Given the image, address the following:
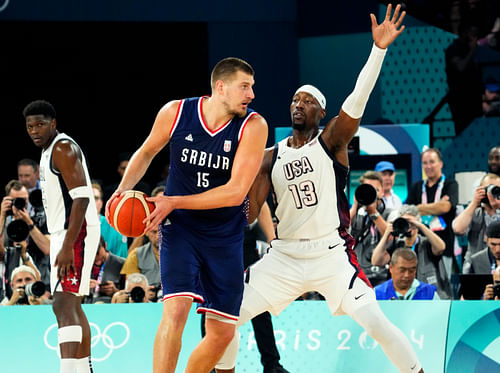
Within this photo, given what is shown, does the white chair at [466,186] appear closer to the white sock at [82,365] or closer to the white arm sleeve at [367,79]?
the white arm sleeve at [367,79]

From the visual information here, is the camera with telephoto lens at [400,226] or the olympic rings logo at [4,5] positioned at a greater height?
the olympic rings logo at [4,5]

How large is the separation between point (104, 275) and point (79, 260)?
2648 mm

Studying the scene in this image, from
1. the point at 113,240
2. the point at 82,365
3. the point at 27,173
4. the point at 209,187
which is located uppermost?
the point at 209,187

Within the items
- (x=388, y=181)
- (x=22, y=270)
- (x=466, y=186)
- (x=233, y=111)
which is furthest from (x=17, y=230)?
(x=466, y=186)

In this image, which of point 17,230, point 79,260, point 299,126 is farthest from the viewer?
point 17,230

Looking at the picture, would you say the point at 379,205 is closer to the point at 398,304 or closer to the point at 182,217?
the point at 398,304

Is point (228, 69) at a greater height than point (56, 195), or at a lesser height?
greater

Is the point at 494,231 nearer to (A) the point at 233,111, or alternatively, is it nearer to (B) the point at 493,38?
(A) the point at 233,111

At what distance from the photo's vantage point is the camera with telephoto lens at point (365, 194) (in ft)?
27.5

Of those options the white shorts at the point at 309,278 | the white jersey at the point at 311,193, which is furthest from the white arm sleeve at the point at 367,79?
the white shorts at the point at 309,278

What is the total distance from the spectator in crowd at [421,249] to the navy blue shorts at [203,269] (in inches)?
123

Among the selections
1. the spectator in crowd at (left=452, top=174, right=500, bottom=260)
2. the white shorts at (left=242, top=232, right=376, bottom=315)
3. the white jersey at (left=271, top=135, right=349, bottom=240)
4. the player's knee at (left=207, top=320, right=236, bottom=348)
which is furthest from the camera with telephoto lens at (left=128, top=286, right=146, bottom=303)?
the spectator in crowd at (left=452, top=174, right=500, bottom=260)

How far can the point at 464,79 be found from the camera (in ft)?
44.6

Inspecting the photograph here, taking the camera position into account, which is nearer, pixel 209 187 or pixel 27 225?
pixel 209 187
